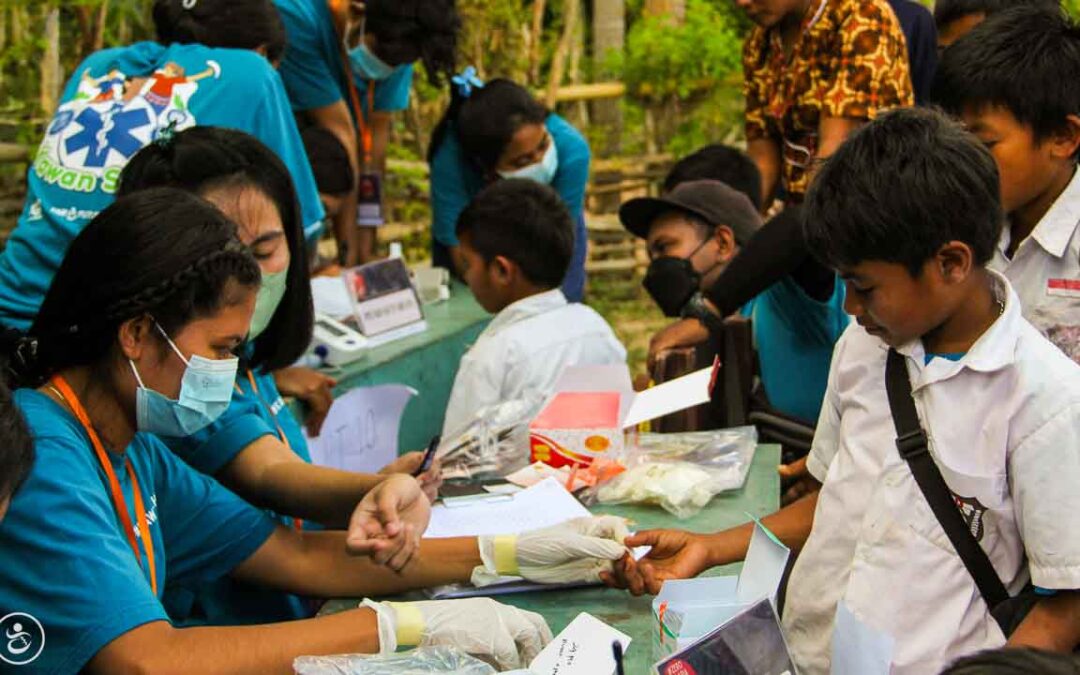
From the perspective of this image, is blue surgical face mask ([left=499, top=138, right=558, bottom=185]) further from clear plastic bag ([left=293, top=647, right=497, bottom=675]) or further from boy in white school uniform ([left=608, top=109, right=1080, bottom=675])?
clear plastic bag ([left=293, top=647, right=497, bottom=675])

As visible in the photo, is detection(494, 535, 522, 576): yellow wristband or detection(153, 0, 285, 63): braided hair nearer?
detection(494, 535, 522, 576): yellow wristband

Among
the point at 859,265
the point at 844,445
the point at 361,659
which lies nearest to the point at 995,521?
the point at 844,445

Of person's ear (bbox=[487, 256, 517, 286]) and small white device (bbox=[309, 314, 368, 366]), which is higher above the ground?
person's ear (bbox=[487, 256, 517, 286])

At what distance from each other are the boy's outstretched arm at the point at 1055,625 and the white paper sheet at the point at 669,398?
0.86 meters

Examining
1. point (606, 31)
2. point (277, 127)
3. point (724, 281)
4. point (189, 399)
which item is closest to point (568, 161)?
point (724, 281)

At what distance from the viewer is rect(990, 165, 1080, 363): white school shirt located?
6.95 feet

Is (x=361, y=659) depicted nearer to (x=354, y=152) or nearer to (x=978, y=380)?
(x=978, y=380)

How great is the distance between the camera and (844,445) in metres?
1.79

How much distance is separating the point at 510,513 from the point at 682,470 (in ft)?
1.27

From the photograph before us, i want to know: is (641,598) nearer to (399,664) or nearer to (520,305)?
→ (399,664)

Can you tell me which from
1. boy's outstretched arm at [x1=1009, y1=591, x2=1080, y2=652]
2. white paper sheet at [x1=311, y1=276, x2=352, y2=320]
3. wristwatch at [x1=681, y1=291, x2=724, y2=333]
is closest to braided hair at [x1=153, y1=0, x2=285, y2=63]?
white paper sheet at [x1=311, y1=276, x2=352, y2=320]

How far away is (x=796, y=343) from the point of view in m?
3.36

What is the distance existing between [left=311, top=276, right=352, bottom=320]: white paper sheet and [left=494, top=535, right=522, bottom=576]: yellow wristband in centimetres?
Result: 194

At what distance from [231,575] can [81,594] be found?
613 mm
